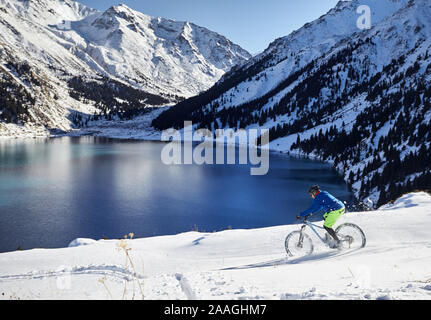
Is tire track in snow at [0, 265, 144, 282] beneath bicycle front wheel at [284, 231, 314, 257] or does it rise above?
beneath

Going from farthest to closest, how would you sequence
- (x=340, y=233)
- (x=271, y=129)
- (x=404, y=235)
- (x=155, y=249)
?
(x=271, y=129), (x=155, y=249), (x=404, y=235), (x=340, y=233)

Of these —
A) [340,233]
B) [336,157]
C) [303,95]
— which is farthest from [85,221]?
[303,95]

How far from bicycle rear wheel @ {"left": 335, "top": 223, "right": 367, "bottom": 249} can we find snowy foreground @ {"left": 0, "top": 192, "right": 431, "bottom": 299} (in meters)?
0.37

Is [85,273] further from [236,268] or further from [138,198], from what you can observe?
[138,198]

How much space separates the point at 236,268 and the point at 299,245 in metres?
2.99

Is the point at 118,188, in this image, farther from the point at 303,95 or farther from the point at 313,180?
the point at 303,95

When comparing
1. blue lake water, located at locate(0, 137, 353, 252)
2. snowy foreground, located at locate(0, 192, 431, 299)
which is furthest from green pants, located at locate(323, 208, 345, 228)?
blue lake water, located at locate(0, 137, 353, 252)

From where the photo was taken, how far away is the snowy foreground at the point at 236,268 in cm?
793

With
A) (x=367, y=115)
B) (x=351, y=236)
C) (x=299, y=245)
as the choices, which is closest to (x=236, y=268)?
(x=299, y=245)

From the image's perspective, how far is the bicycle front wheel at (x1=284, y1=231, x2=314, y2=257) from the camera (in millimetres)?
13061

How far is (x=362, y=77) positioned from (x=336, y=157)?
345 ft

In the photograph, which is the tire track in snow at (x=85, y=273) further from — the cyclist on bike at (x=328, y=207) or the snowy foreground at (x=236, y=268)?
the cyclist on bike at (x=328, y=207)

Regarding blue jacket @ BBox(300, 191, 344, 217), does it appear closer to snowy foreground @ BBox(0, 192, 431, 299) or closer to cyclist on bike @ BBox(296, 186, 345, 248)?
cyclist on bike @ BBox(296, 186, 345, 248)
